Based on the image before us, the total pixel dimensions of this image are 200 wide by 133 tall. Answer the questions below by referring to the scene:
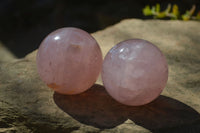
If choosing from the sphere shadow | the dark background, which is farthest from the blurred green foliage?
the sphere shadow

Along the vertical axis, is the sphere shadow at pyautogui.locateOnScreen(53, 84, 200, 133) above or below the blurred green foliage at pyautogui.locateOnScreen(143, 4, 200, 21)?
above

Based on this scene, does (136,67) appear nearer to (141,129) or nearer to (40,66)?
(141,129)

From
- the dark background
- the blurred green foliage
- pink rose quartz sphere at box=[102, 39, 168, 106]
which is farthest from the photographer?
the dark background

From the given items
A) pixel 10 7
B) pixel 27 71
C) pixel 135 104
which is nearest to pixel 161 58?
pixel 135 104

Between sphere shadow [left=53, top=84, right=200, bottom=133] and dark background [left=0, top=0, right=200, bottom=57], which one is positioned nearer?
sphere shadow [left=53, top=84, right=200, bottom=133]

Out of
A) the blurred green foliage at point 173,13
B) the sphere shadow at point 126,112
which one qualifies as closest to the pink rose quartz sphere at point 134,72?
the sphere shadow at point 126,112

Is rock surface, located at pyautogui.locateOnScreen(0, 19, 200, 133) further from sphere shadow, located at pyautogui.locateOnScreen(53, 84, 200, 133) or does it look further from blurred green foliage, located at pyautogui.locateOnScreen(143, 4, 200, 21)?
blurred green foliage, located at pyautogui.locateOnScreen(143, 4, 200, 21)

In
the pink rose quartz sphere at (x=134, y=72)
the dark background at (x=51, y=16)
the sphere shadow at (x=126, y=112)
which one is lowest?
the dark background at (x=51, y=16)

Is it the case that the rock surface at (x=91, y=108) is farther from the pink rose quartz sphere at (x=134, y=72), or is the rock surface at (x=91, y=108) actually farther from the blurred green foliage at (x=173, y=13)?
the blurred green foliage at (x=173, y=13)
